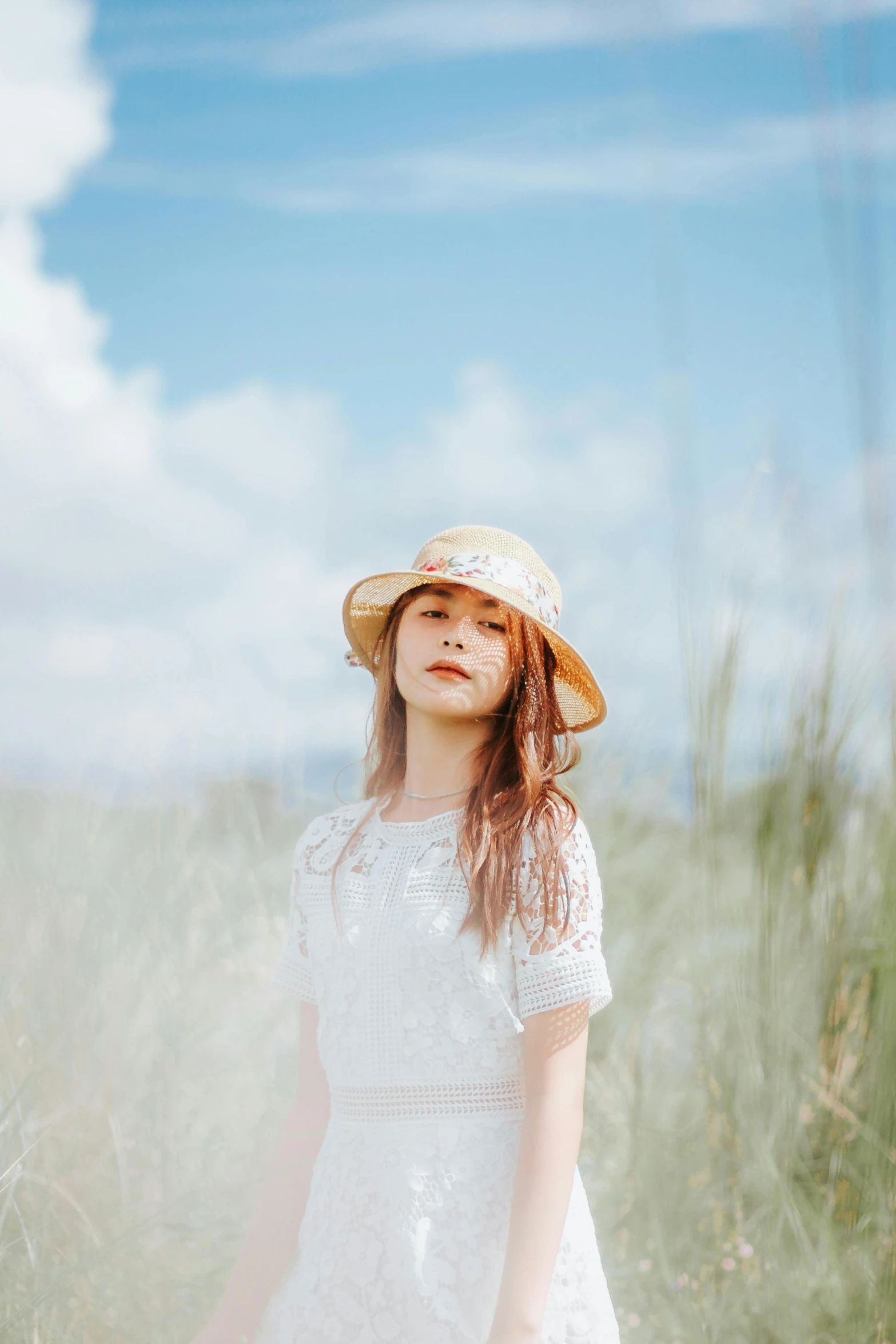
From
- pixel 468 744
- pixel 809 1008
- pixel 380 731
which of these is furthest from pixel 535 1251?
pixel 809 1008

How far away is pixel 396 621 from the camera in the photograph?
5.02 ft

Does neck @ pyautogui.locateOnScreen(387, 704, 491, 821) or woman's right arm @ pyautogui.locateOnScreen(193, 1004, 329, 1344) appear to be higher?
neck @ pyautogui.locateOnScreen(387, 704, 491, 821)

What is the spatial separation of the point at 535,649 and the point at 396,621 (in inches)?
7.5

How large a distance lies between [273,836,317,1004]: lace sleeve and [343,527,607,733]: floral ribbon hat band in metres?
0.36

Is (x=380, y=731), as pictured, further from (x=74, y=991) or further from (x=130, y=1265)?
(x=130, y=1265)

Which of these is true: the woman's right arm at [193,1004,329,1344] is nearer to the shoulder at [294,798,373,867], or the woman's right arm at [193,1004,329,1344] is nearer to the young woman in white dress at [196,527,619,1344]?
the young woman in white dress at [196,527,619,1344]

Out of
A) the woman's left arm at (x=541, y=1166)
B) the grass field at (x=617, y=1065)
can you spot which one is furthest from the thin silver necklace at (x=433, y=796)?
the grass field at (x=617, y=1065)

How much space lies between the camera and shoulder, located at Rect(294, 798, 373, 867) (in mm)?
1496

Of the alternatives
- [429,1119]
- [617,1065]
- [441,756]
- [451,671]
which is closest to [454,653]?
[451,671]

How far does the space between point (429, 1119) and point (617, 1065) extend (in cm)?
130

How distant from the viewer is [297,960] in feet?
4.80

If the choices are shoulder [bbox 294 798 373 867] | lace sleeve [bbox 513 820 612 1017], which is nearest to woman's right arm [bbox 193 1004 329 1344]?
shoulder [bbox 294 798 373 867]

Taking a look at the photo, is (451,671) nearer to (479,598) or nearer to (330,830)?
(479,598)

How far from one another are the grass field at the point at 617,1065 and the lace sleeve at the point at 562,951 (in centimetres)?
47
